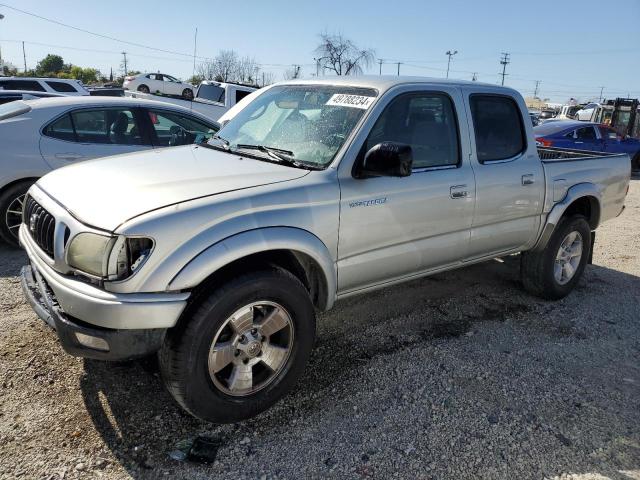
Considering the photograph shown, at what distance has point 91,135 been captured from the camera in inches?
233

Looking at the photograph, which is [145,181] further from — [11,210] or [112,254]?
[11,210]

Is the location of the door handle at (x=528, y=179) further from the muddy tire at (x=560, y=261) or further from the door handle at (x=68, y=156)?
the door handle at (x=68, y=156)

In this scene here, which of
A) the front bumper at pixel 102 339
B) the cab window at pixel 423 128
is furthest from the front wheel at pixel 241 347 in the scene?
the cab window at pixel 423 128

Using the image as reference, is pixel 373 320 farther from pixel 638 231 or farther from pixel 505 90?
pixel 638 231

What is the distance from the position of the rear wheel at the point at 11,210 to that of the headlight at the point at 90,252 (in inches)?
136

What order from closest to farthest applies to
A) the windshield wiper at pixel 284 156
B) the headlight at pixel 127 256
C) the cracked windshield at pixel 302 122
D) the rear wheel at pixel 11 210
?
the headlight at pixel 127 256, the windshield wiper at pixel 284 156, the cracked windshield at pixel 302 122, the rear wheel at pixel 11 210

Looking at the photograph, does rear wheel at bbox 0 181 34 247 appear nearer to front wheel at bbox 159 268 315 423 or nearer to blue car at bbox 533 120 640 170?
front wheel at bbox 159 268 315 423

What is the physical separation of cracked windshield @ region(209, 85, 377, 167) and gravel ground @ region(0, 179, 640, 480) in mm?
1492

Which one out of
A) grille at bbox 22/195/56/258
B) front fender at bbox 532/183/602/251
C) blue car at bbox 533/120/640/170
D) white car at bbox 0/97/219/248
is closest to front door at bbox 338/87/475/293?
front fender at bbox 532/183/602/251

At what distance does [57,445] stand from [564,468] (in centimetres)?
265

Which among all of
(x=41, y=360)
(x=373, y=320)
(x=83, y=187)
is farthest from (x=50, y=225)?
(x=373, y=320)

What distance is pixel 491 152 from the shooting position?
4.12 m

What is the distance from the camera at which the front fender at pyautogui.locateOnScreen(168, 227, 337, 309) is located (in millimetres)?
2523

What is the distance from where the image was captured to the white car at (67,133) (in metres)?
5.44
